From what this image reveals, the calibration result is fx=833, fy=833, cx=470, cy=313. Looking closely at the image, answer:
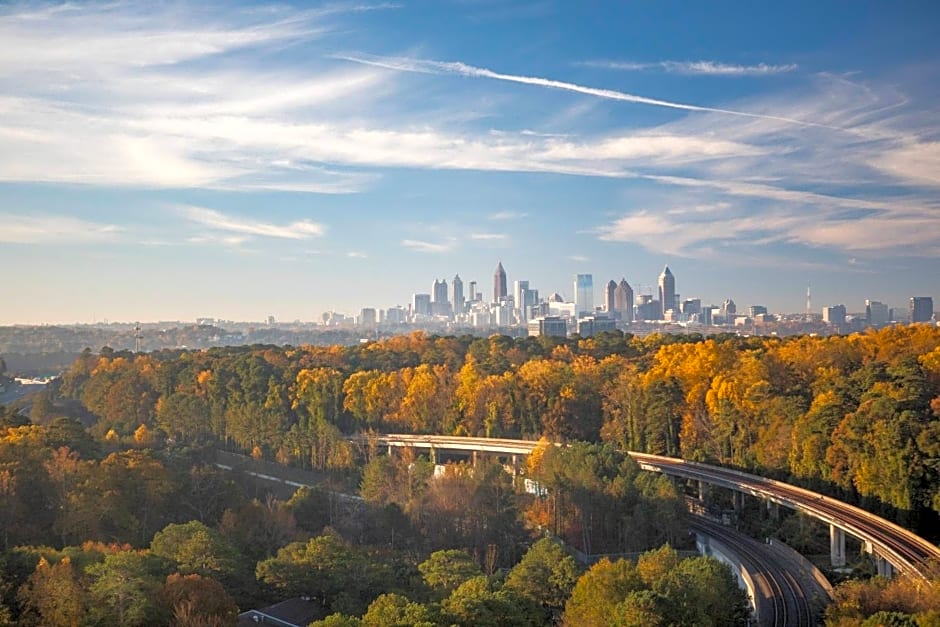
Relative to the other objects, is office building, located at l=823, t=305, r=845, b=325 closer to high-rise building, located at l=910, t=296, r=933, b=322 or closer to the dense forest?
high-rise building, located at l=910, t=296, r=933, b=322

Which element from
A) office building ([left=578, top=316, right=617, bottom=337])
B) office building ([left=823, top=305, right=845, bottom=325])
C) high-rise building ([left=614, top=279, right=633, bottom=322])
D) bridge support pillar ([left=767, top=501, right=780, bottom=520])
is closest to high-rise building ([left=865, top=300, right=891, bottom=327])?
office building ([left=823, top=305, right=845, bottom=325])

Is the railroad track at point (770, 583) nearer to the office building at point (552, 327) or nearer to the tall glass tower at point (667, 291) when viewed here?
the office building at point (552, 327)

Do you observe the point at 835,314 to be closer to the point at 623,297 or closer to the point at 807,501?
the point at 623,297

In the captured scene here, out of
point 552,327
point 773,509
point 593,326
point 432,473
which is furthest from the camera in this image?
point 552,327

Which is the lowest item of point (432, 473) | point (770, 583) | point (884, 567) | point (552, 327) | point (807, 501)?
point (770, 583)

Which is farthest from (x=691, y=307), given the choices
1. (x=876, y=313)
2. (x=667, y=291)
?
(x=876, y=313)

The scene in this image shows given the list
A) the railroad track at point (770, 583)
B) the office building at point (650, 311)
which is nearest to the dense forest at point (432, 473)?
the railroad track at point (770, 583)
